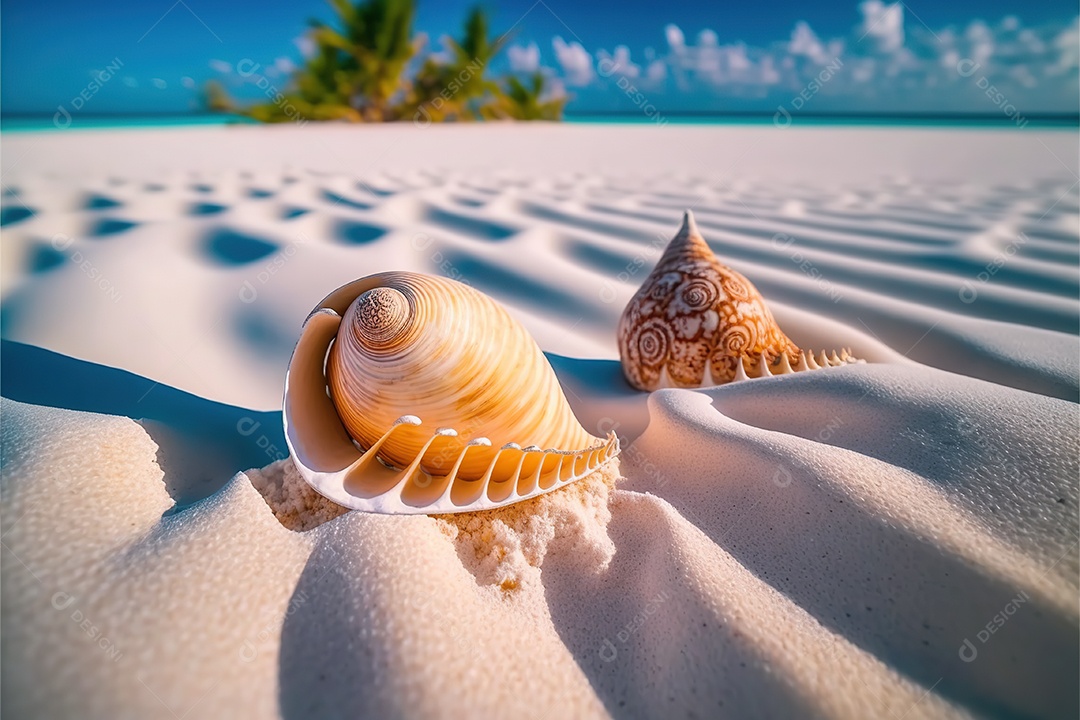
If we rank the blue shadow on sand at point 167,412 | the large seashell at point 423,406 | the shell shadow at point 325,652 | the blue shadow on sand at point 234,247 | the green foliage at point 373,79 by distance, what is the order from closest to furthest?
the shell shadow at point 325,652 < the large seashell at point 423,406 < the blue shadow on sand at point 167,412 < the blue shadow on sand at point 234,247 < the green foliage at point 373,79

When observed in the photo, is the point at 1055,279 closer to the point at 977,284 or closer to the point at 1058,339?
the point at 977,284

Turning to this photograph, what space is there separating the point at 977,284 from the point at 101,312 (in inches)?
138

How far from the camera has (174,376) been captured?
5.11 feet

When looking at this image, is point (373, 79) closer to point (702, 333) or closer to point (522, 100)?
point (522, 100)

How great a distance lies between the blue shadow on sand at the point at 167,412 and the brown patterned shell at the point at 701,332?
103 centimetres

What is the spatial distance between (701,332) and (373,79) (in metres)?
15.3

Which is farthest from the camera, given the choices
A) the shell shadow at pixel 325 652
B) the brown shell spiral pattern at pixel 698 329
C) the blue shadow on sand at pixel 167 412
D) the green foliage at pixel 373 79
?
the green foliage at pixel 373 79

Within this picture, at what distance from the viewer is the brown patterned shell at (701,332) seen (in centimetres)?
153

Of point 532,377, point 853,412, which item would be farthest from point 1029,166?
point 532,377

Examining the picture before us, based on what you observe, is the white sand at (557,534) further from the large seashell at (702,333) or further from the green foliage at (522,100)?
the green foliage at (522,100)

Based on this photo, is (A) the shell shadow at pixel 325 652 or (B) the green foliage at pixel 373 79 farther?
(B) the green foliage at pixel 373 79

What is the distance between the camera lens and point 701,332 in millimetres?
1524

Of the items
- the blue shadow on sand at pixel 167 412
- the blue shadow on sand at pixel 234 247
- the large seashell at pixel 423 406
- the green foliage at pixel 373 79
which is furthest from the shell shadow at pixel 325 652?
the green foliage at pixel 373 79

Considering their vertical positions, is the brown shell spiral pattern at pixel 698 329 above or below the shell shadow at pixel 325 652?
above
